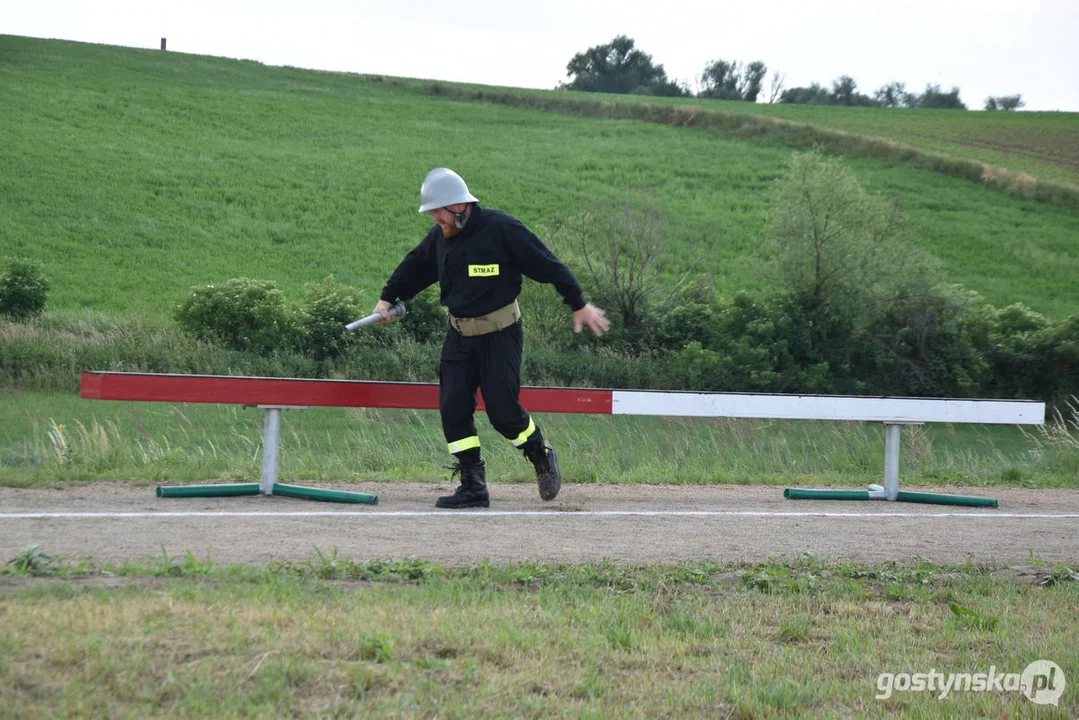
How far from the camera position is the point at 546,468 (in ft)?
25.7

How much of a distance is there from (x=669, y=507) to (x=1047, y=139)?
188ft

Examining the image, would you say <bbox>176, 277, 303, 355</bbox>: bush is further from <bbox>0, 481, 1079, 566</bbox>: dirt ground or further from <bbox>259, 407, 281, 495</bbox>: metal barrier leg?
<bbox>259, 407, 281, 495</bbox>: metal barrier leg

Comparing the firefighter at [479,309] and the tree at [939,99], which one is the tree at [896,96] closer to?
the tree at [939,99]

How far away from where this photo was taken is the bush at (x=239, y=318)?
22359 millimetres

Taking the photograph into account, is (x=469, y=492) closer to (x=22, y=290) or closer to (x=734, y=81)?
(x=22, y=290)

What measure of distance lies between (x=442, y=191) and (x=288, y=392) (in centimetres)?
181

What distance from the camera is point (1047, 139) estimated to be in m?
58.0

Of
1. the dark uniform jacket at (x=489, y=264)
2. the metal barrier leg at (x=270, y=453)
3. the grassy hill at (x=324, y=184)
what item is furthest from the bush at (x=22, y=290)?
the dark uniform jacket at (x=489, y=264)

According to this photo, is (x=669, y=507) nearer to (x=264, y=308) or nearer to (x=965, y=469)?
(x=965, y=469)

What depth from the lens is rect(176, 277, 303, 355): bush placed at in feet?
73.4

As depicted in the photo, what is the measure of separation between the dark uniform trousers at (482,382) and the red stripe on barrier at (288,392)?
417mm

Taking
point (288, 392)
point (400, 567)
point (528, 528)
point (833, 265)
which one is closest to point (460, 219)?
point (288, 392)

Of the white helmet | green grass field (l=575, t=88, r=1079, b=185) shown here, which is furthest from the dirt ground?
green grass field (l=575, t=88, r=1079, b=185)

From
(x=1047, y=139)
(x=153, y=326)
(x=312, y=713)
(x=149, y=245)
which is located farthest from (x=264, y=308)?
(x=1047, y=139)
